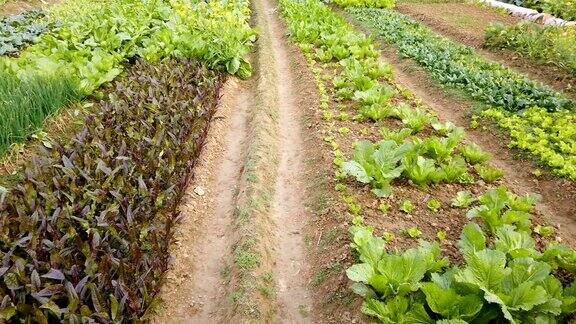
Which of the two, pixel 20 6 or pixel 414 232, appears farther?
pixel 20 6

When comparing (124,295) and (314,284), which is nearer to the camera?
(124,295)

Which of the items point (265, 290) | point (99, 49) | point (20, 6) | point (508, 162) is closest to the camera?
point (265, 290)

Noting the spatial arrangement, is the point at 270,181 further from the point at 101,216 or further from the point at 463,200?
the point at 101,216

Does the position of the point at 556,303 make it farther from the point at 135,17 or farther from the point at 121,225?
the point at 135,17

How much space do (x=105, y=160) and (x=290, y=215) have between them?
2.26m

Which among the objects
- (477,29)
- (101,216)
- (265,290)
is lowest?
(265,290)

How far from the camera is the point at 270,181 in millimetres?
6062

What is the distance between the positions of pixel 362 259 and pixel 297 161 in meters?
2.85

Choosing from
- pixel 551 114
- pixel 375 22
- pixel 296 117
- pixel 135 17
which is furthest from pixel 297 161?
pixel 375 22

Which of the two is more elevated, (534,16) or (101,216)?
(534,16)

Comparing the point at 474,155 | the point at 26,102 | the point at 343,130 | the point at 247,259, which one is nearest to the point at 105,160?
the point at 26,102

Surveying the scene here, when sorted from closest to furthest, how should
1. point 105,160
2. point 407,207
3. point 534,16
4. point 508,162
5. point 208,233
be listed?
point 105,160 < point 407,207 < point 208,233 < point 508,162 < point 534,16

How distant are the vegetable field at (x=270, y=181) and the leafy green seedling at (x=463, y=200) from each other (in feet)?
0.25

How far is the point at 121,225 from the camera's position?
158 inches
